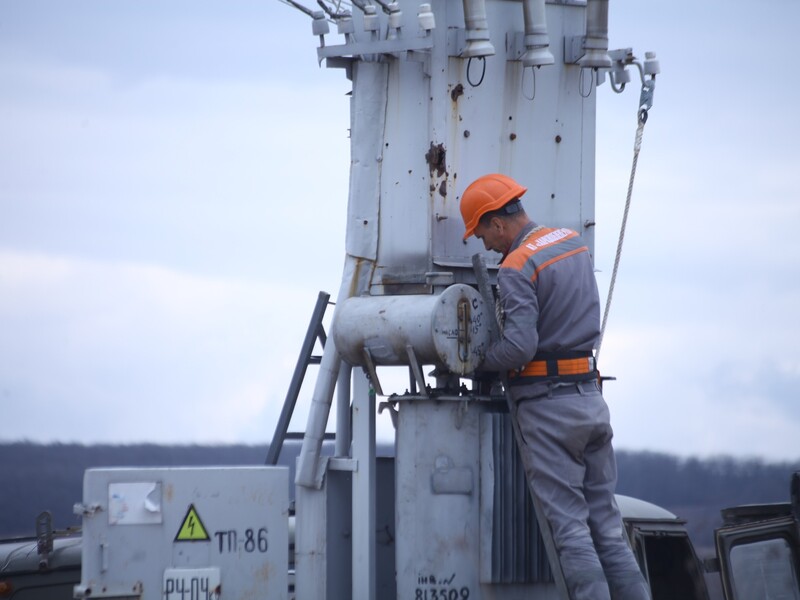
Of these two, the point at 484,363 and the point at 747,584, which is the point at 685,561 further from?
the point at 484,363

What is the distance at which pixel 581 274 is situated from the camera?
280 inches

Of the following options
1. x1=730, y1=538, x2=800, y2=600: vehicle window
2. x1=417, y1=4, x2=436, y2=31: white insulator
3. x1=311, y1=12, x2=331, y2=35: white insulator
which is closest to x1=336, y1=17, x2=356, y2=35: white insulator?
x1=311, y1=12, x2=331, y2=35: white insulator

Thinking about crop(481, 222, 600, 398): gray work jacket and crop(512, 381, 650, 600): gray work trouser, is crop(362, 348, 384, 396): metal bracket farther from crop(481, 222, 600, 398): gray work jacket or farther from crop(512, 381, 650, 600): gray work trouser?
crop(512, 381, 650, 600): gray work trouser

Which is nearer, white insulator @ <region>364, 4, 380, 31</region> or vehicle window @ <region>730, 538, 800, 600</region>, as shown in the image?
white insulator @ <region>364, 4, 380, 31</region>

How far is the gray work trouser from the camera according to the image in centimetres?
682

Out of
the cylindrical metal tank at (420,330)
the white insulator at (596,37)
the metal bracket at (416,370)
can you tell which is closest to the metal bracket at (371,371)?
the cylindrical metal tank at (420,330)

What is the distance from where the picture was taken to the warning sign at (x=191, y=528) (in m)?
7.32

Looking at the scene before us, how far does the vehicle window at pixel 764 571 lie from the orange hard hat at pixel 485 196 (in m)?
2.95

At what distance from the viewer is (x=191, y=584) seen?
23.9 ft

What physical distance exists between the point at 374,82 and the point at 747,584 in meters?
3.99

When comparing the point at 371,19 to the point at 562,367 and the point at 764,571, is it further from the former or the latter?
the point at 764,571

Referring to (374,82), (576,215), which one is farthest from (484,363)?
(374,82)

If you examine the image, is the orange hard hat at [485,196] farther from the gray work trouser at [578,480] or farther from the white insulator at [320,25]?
the white insulator at [320,25]

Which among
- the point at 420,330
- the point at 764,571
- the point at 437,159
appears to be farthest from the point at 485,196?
the point at 764,571
